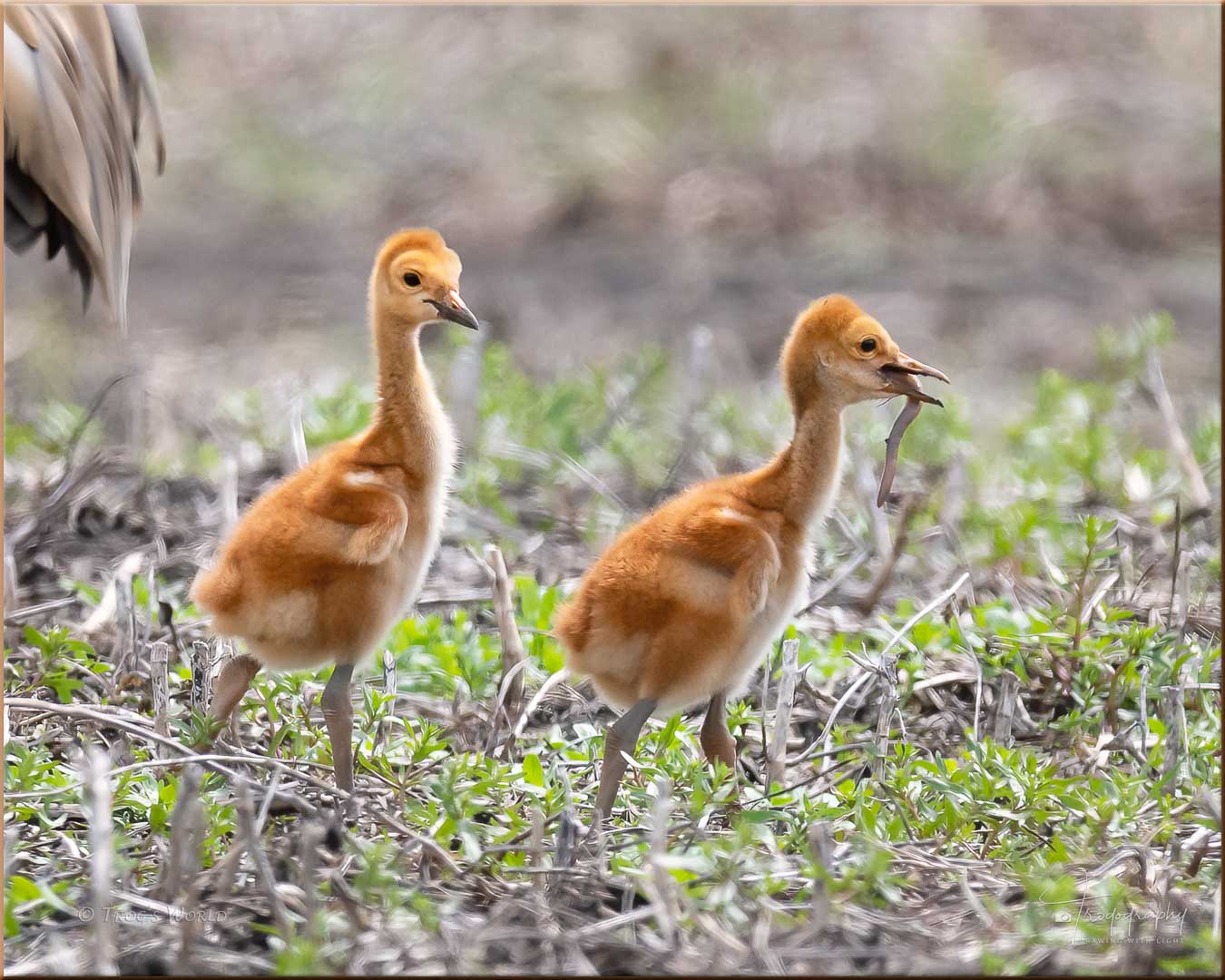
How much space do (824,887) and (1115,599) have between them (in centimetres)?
197

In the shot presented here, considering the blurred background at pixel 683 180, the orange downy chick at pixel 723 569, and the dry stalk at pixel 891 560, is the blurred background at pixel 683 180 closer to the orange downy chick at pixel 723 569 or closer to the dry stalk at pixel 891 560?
the dry stalk at pixel 891 560

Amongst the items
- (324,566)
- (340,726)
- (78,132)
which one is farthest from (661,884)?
(78,132)

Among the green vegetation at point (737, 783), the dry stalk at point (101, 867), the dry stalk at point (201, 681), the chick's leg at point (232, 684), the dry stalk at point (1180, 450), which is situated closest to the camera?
the dry stalk at point (101, 867)

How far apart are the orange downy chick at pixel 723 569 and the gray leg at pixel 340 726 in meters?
0.44

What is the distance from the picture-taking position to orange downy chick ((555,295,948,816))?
308cm

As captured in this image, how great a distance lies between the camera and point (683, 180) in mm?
9969

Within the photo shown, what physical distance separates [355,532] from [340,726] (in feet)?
1.24

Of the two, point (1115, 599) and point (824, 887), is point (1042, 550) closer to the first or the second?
point (1115, 599)

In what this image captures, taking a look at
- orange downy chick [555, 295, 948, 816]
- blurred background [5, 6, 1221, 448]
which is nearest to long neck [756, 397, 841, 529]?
orange downy chick [555, 295, 948, 816]

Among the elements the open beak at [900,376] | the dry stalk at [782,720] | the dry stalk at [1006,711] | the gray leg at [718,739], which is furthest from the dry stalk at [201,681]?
the dry stalk at [1006,711]

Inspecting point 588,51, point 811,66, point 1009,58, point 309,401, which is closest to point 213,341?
point 309,401

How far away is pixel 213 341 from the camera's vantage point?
7.98 metres

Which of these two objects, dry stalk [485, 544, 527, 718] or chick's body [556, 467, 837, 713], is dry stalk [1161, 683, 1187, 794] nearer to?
chick's body [556, 467, 837, 713]

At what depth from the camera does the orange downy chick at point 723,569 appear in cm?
308
